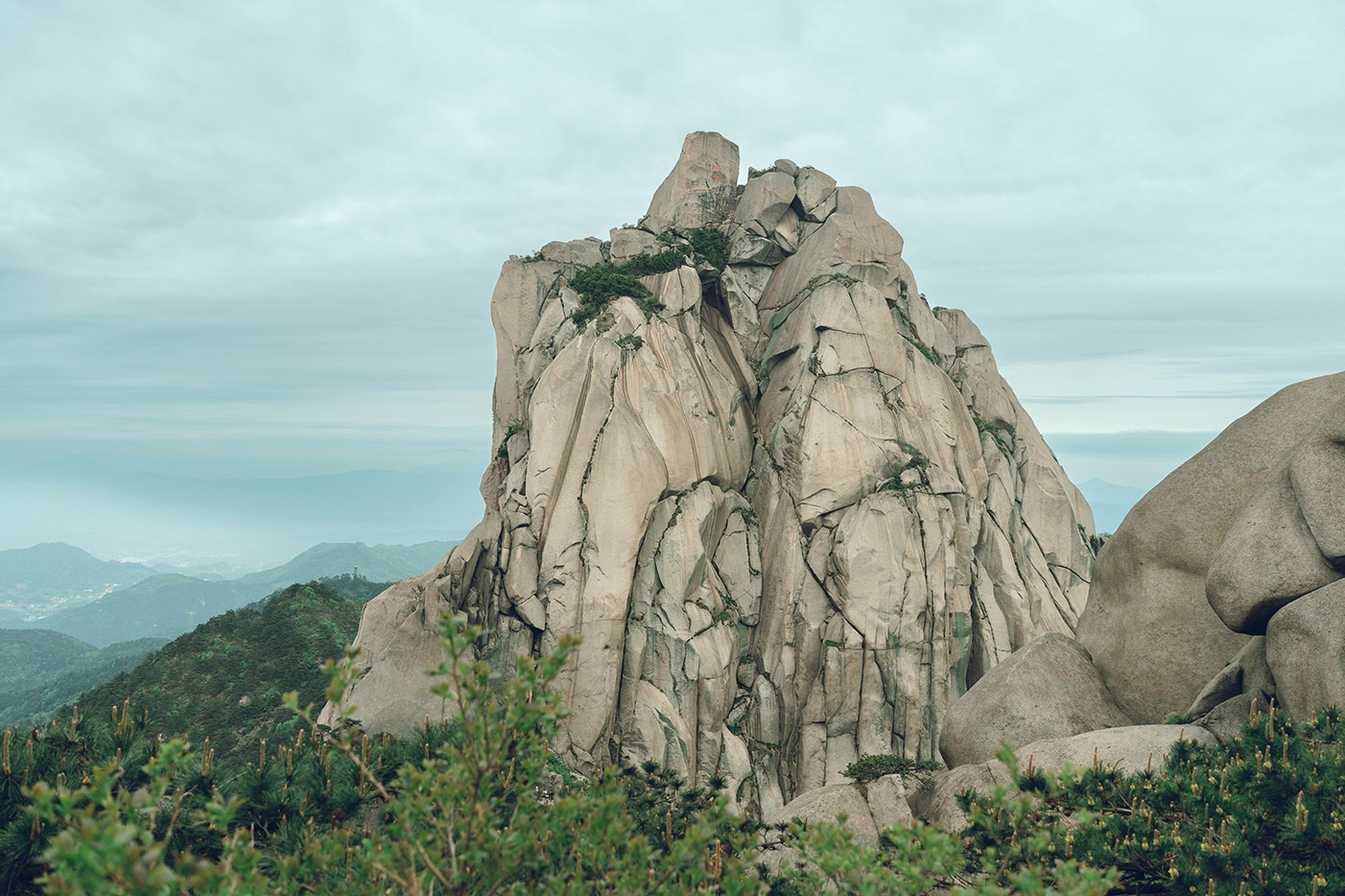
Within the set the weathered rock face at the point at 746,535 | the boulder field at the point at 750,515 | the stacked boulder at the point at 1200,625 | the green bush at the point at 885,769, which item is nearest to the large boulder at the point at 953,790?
the stacked boulder at the point at 1200,625

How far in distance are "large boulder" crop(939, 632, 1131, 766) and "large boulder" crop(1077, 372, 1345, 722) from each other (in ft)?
2.42

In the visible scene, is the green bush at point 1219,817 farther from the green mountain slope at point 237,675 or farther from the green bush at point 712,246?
the green mountain slope at point 237,675

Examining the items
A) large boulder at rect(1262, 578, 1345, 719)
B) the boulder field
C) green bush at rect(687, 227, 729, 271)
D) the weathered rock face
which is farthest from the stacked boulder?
green bush at rect(687, 227, 729, 271)

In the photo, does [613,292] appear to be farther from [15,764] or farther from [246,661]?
[246,661]

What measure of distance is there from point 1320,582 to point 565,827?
1699cm

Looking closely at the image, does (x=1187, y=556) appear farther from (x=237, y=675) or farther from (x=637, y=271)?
(x=237, y=675)

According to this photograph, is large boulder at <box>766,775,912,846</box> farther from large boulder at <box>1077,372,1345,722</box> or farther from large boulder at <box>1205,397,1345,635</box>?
large boulder at <box>1205,397,1345,635</box>

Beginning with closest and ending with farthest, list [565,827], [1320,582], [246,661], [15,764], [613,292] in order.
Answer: [565,827] → [15,764] → [1320,582] → [613,292] → [246,661]

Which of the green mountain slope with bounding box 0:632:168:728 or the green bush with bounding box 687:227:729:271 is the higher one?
the green bush with bounding box 687:227:729:271

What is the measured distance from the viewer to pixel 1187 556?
18.7 metres

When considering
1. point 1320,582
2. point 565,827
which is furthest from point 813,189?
point 565,827

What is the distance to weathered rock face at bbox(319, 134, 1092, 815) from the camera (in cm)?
3444

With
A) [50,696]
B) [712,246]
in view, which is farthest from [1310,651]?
[50,696]

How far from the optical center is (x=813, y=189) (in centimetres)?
4678
